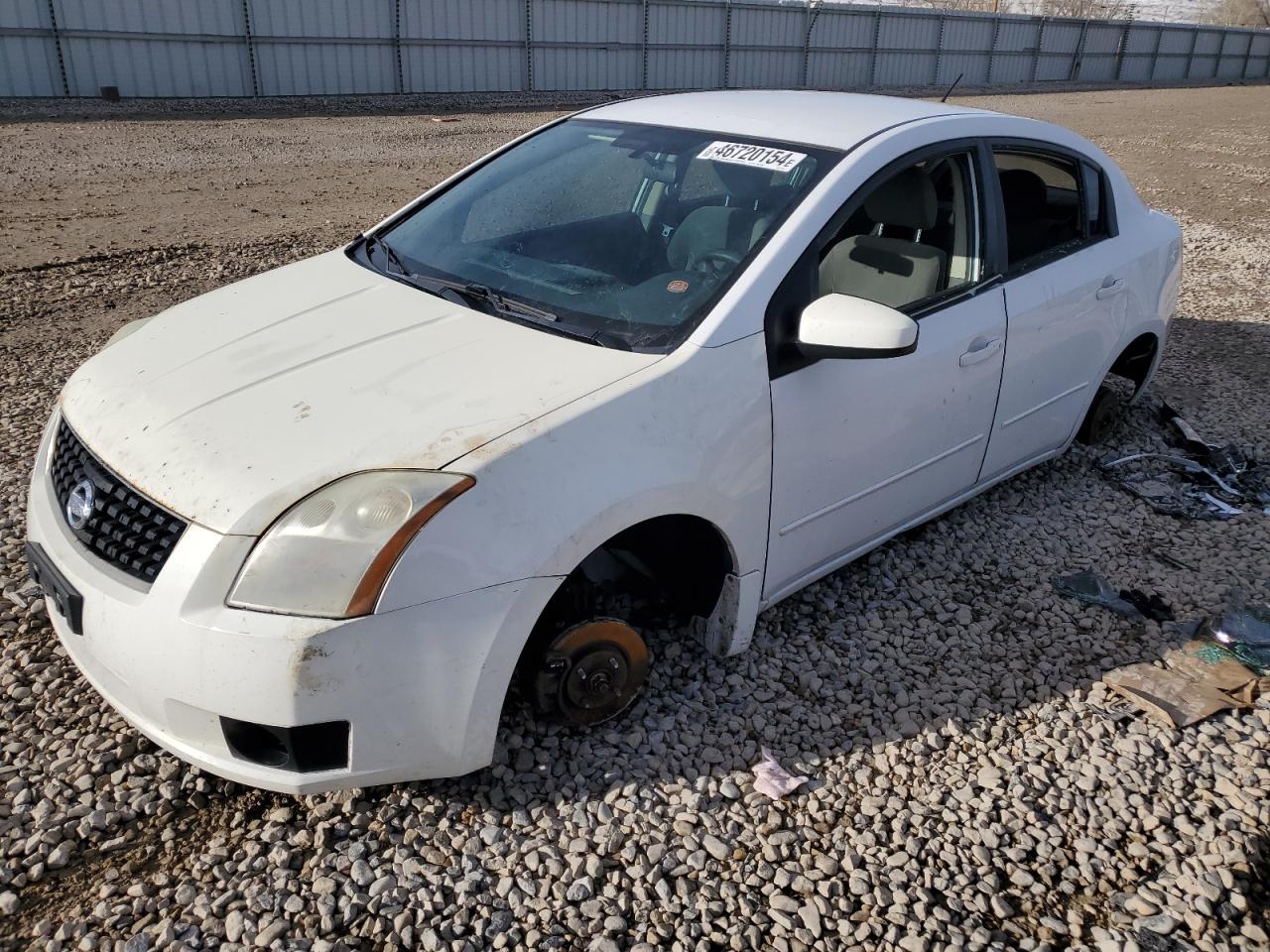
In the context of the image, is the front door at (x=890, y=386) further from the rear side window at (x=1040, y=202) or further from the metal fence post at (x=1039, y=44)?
the metal fence post at (x=1039, y=44)

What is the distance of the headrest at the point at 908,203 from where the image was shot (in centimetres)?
364

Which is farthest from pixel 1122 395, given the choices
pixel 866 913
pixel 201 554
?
pixel 201 554

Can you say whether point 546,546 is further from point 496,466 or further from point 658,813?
point 658,813

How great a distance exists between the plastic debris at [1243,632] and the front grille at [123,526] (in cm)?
348

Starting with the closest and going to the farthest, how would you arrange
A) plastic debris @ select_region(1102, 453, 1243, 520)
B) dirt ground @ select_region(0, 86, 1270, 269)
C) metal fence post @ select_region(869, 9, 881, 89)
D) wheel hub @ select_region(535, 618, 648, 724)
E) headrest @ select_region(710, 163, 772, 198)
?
wheel hub @ select_region(535, 618, 648, 724), headrest @ select_region(710, 163, 772, 198), plastic debris @ select_region(1102, 453, 1243, 520), dirt ground @ select_region(0, 86, 1270, 269), metal fence post @ select_region(869, 9, 881, 89)

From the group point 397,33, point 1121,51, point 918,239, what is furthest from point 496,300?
point 1121,51

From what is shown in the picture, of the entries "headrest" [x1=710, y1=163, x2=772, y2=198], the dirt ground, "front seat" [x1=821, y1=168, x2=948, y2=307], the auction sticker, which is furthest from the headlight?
the dirt ground

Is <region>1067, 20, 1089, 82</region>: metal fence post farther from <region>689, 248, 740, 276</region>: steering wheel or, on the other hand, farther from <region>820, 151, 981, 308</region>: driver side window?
<region>689, 248, 740, 276</region>: steering wheel

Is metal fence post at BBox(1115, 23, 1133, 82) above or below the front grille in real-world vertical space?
below

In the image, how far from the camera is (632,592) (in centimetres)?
346

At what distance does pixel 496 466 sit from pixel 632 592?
1147mm

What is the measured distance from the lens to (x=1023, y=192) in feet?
13.7

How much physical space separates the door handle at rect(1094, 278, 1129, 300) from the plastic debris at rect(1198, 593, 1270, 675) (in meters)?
1.36

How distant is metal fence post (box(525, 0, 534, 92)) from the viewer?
83.3 feet
